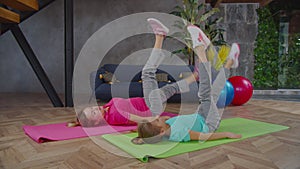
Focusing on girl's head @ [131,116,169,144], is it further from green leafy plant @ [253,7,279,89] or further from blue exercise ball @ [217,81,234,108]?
green leafy plant @ [253,7,279,89]

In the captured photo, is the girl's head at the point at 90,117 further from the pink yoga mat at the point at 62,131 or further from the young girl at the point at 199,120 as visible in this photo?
the young girl at the point at 199,120

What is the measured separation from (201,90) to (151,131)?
1.77 feet

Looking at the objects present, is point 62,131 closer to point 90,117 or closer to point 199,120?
point 90,117

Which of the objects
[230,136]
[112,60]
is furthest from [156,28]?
[112,60]

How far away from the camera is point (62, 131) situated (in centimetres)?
198

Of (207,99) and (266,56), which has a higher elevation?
(266,56)

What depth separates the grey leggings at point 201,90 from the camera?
1832mm

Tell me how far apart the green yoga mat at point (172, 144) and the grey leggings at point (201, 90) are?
0.20m

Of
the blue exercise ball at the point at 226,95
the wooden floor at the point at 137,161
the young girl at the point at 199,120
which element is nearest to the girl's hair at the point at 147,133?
the young girl at the point at 199,120

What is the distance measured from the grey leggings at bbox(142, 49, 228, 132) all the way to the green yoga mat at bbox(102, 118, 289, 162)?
0.20 m

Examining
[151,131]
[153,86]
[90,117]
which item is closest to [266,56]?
[153,86]

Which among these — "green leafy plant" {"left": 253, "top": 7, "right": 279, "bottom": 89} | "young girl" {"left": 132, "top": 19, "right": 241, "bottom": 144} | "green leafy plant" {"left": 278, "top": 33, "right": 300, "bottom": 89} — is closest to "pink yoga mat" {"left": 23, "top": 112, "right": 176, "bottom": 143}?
"young girl" {"left": 132, "top": 19, "right": 241, "bottom": 144}

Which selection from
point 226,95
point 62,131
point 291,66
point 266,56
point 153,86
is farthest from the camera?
point 266,56

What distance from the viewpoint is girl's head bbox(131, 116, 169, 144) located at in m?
1.56
